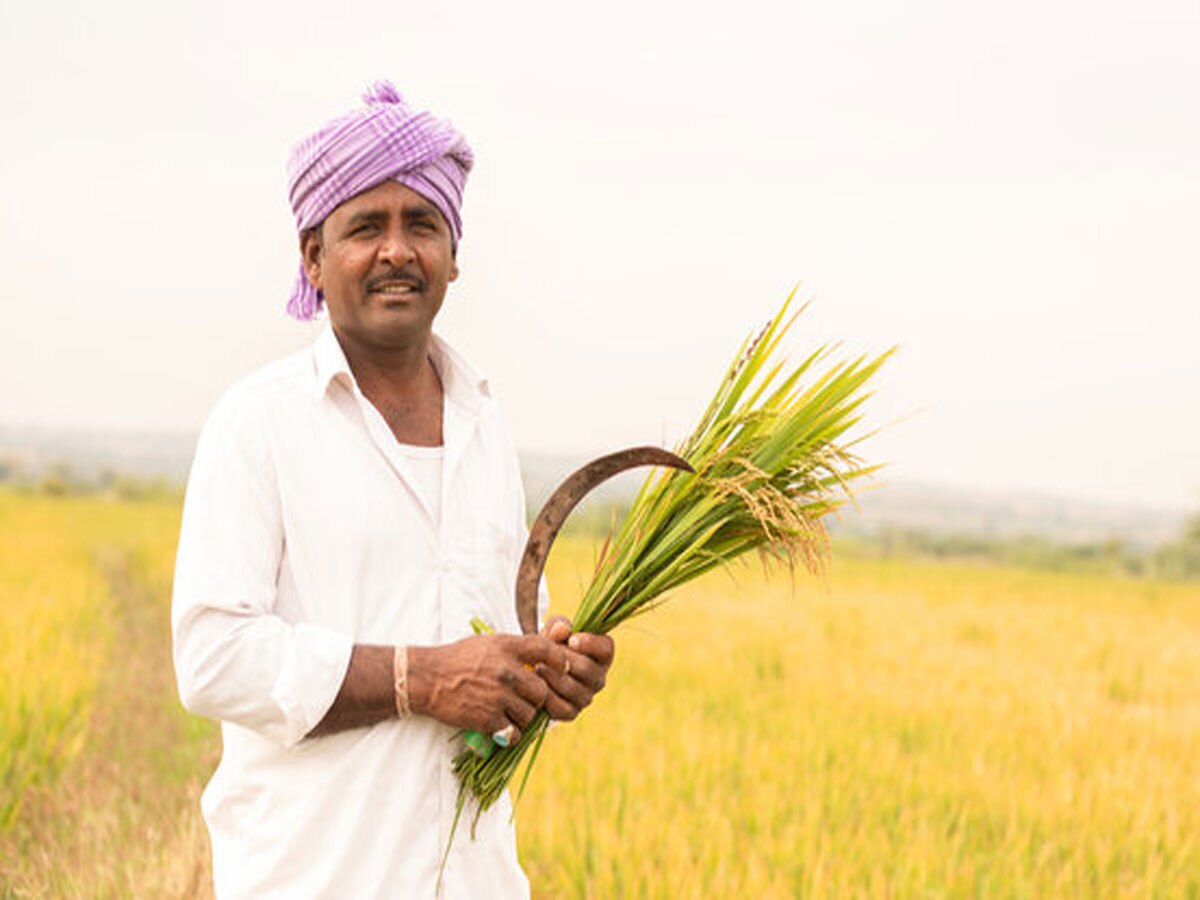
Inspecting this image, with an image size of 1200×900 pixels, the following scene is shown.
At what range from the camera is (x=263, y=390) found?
2051 mm

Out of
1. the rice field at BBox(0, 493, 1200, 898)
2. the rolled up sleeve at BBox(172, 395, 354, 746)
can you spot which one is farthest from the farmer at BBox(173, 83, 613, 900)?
the rice field at BBox(0, 493, 1200, 898)

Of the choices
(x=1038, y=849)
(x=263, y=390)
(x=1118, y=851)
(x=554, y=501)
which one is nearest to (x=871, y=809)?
(x=1038, y=849)

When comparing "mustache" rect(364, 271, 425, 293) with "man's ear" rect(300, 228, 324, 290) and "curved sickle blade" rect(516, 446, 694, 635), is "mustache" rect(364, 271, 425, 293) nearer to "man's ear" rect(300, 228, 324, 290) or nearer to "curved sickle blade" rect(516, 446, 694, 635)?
"man's ear" rect(300, 228, 324, 290)

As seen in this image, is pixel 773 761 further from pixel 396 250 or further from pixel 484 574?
pixel 396 250

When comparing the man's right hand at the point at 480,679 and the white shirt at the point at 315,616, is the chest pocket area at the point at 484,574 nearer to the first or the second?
the white shirt at the point at 315,616

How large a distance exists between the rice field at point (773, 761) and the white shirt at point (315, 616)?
0.50 metres

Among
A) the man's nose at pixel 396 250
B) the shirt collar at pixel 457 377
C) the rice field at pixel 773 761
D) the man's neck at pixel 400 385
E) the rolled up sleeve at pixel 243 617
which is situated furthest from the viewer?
the rice field at pixel 773 761

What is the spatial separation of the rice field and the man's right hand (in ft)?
1.52

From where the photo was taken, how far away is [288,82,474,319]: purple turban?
6.67ft

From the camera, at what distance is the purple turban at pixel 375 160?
2033mm

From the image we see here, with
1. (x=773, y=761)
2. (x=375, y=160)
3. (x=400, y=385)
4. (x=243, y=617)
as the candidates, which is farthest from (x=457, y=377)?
(x=773, y=761)

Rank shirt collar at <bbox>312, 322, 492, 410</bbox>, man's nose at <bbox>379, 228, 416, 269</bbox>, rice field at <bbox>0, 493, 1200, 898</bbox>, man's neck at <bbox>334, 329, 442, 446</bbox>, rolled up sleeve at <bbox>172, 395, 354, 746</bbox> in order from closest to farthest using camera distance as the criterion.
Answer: rolled up sleeve at <bbox>172, 395, 354, 746</bbox>, man's nose at <bbox>379, 228, 416, 269</bbox>, man's neck at <bbox>334, 329, 442, 446</bbox>, shirt collar at <bbox>312, 322, 492, 410</bbox>, rice field at <bbox>0, 493, 1200, 898</bbox>

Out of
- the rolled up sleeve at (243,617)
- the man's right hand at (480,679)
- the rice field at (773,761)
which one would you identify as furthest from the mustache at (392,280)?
the rice field at (773,761)

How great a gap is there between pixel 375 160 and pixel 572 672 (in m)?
0.89
